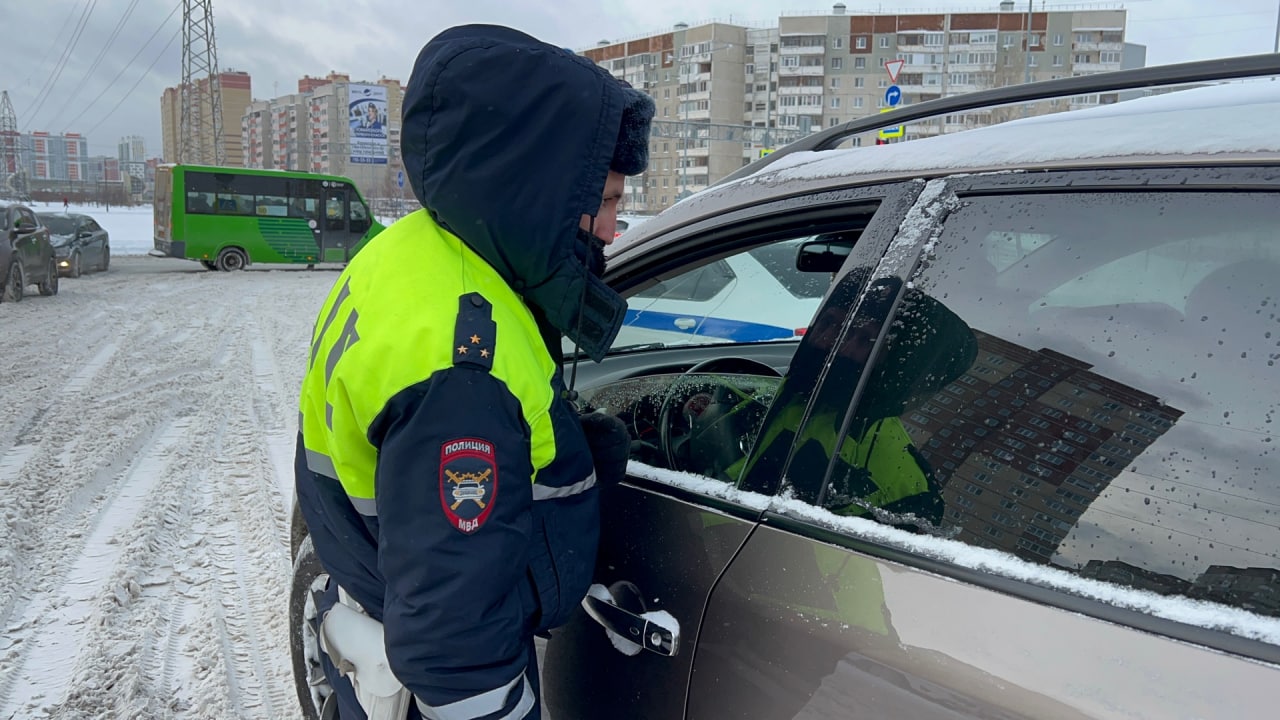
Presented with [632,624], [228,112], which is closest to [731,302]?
[632,624]

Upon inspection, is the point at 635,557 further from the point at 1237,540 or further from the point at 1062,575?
the point at 1237,540

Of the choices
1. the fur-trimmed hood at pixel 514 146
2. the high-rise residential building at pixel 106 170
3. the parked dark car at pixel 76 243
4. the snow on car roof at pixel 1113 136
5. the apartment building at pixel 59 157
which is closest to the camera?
the snow on car roof at pixel 1113 136

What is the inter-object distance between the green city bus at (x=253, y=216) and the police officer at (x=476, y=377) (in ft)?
75.5

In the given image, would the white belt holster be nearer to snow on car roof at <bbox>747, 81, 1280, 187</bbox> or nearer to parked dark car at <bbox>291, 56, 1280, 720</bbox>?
parked dark car at <bbox>291, 56, 1280, 720</bbox>

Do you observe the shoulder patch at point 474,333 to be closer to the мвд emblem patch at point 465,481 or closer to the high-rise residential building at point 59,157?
the мвд emblem patch at point 465,481

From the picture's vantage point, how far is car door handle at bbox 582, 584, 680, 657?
4.67ft

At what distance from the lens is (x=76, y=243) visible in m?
18.2

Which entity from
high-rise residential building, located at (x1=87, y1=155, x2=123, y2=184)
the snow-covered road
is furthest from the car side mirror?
high-rise residential building, located at (x1=87, y1=155, x2=123, y2=184)

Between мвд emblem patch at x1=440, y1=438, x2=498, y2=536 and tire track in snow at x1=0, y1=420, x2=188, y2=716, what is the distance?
7.65 ft

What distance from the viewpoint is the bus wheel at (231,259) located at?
23000 millimetres

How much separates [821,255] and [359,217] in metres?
24.5

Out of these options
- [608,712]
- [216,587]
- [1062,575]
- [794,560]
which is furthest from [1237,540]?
[216,587]

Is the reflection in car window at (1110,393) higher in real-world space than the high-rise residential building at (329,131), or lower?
lower

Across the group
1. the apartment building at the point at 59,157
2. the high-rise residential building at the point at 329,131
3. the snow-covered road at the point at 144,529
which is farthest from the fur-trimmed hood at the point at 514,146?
the apartment building at the point at 59,157
